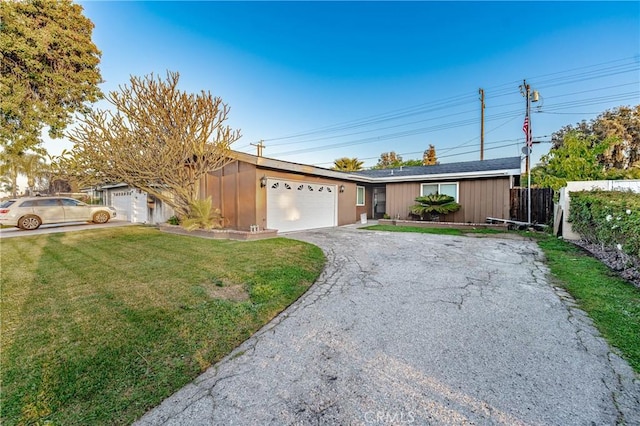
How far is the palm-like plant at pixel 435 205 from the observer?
12.2 m

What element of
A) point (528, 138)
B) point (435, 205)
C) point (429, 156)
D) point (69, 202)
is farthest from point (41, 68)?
point (429, 156)

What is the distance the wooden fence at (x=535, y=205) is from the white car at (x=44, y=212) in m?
19.7

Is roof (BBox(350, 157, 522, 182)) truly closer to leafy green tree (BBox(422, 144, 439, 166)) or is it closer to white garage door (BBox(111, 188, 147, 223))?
white garage door (BBox(111, 188, 147, 223))

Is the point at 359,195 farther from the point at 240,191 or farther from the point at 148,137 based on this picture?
the point at 148,137

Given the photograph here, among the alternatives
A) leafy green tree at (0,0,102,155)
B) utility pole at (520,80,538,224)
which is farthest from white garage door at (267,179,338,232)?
leafy green tree at (0,0,102,155)

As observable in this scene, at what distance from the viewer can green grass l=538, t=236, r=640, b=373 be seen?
2.57 meters

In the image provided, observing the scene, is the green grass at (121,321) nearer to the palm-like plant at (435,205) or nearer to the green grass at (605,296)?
the green grass at (605,296)

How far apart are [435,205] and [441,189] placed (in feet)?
3.76

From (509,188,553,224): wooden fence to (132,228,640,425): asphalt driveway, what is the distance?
841 centimetres

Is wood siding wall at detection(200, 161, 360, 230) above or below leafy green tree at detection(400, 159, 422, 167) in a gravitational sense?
below

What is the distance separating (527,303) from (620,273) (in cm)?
241

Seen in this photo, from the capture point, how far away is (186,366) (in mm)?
2318

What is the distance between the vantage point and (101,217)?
14484mm

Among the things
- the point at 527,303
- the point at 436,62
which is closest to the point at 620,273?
the point at 527,303
